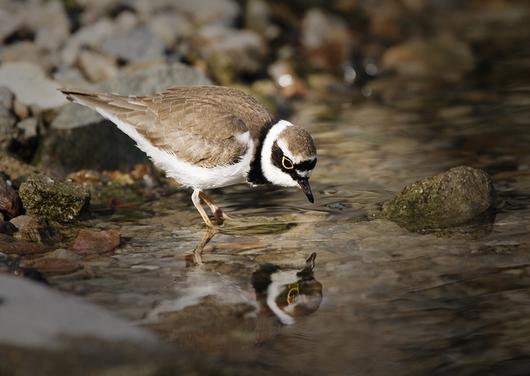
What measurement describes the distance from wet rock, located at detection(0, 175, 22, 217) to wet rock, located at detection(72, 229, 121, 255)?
34.9 inches

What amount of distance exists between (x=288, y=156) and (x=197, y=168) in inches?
37.9

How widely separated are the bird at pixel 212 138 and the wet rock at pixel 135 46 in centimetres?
407

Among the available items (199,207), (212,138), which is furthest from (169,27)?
(212,138)

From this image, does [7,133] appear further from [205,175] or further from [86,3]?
[86,3]

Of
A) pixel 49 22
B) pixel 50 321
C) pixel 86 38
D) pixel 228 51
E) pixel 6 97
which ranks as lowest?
pixel 50 321

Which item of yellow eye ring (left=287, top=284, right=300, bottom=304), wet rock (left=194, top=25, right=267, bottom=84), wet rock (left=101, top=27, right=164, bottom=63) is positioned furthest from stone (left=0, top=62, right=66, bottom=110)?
yellow eye ring (left=287, top=284, right=300, bottom=304)

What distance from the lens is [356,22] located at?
17406 mm

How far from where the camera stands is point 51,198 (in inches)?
339

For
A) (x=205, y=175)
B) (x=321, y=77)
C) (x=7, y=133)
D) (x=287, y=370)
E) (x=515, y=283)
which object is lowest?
(x=287, y=370)

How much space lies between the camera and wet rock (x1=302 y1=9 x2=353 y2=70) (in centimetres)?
1577

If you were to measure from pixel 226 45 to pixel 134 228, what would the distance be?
6.57m

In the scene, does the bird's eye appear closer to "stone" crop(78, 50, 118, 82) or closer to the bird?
the bird

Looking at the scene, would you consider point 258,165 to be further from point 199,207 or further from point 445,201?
point 445,201

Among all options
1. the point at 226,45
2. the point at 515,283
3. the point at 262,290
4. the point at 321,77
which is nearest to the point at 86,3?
the point at 226,45
